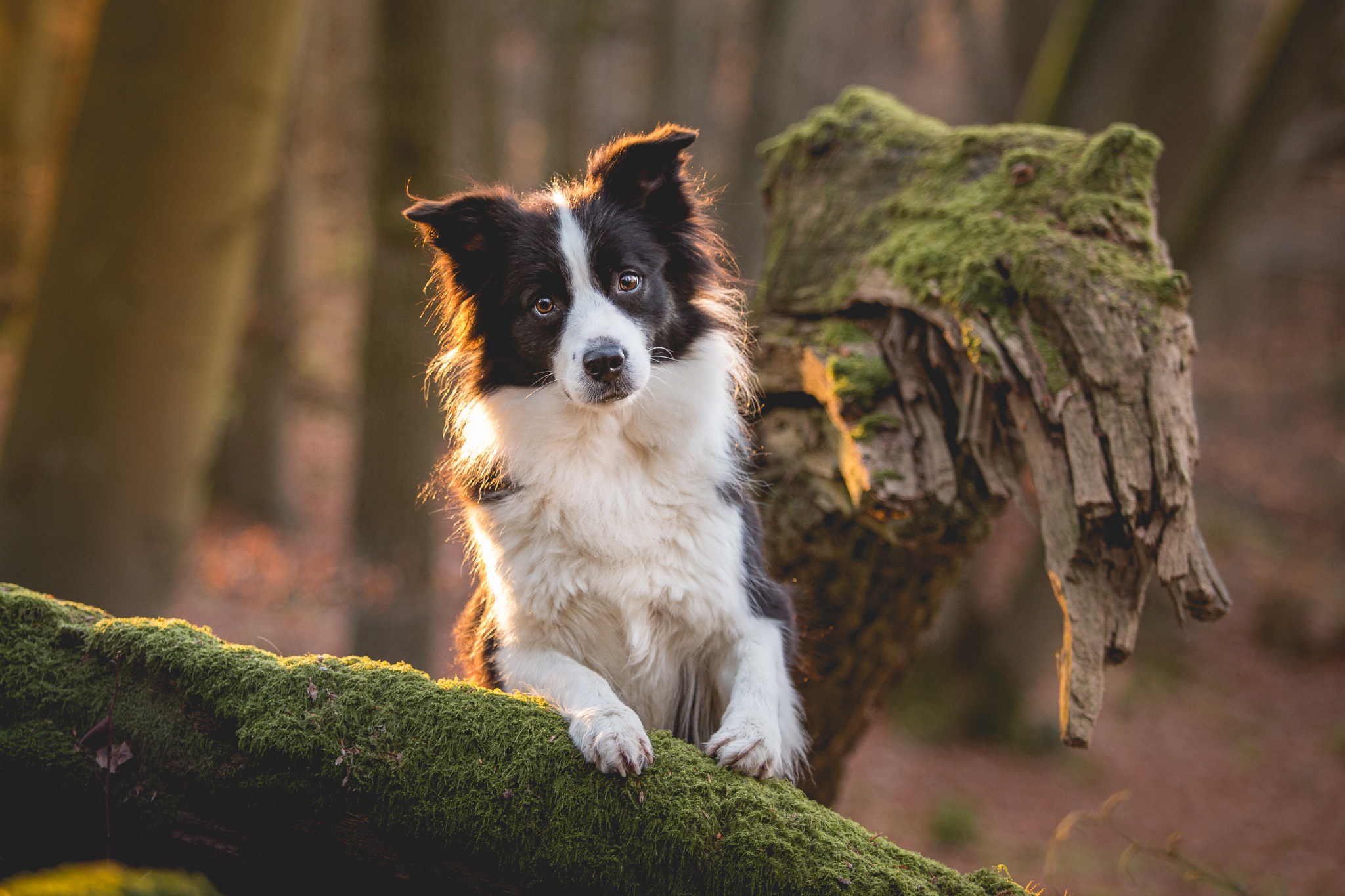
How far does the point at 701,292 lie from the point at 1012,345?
1.24 meters

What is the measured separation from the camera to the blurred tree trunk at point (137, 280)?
5.16m

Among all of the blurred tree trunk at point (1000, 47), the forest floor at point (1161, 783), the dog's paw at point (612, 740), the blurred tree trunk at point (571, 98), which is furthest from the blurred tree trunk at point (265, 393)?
the blurred tree trunk at point (1000, 47)

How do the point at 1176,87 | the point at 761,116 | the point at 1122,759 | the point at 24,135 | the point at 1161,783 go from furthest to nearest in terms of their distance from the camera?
the point at 761,116, the point at 24,135, the point at 1176,87, the point at 1122,759, the point at 1161,783

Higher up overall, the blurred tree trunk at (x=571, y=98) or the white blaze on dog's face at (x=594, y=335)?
the blurred tree trunk at (x=571, y=98)

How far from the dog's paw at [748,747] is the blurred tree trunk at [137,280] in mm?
4703

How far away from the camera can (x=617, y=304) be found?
3.16 metres

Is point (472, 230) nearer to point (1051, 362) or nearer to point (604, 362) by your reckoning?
point (604, 362)

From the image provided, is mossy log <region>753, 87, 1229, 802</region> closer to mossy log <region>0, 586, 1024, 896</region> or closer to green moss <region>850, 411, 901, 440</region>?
green moss <region>850, 411, 901, 440</region>

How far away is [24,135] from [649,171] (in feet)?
34.9

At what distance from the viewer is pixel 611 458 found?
3164mm

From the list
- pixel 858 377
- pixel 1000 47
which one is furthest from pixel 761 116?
pixel 858 377

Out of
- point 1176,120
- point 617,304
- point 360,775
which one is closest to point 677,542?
point 617,304

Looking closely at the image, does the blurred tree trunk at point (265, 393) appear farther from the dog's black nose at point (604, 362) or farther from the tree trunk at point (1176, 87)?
the tree trunk at point (1176, 87)

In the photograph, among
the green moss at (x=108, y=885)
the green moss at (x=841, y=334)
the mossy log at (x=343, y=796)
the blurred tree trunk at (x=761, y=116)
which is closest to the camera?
the green moss at (x=108, y=885)
